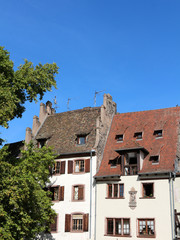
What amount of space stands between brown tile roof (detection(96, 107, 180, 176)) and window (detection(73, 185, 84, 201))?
2.55 m

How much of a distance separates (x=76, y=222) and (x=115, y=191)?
5.28 metres

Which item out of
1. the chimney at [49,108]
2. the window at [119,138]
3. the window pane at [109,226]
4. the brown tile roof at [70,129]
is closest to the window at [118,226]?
the window pane at [109,226]

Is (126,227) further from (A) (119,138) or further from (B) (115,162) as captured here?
(A) (119,138)

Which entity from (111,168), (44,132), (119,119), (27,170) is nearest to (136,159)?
(111,168)

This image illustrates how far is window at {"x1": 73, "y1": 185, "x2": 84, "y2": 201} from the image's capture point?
35.6 meters

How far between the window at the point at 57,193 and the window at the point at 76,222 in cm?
219

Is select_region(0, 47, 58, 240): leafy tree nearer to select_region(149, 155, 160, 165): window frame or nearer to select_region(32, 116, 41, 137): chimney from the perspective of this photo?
select_region(32, 116, 41, 137): chimney

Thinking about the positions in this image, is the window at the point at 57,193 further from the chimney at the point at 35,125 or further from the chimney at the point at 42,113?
the chimney at the point at 42,113

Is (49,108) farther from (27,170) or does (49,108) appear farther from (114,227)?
(114,227)

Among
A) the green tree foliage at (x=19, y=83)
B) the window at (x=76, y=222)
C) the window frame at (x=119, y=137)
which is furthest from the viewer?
the window frame at (x=119, y=137)

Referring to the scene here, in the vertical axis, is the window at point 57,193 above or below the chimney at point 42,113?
below

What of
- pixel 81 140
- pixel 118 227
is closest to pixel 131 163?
pixel 118 227

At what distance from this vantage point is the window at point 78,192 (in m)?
35.6

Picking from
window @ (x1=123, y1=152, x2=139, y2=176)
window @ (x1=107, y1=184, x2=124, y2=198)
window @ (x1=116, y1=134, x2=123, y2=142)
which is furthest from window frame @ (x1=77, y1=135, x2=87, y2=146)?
window @ (x1=107, y1=184, x2=124, y2=198)
